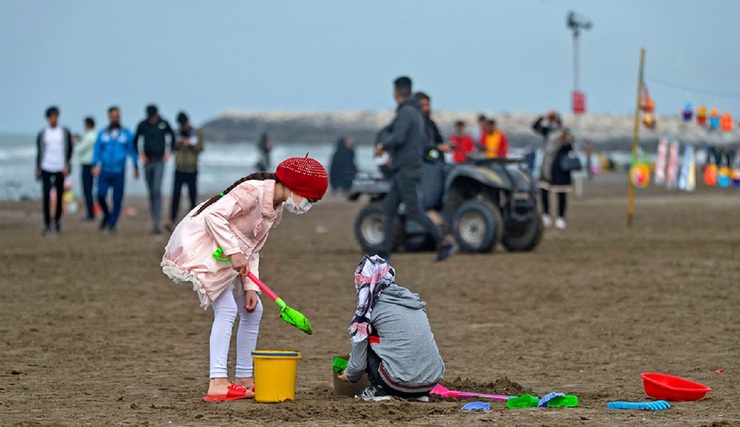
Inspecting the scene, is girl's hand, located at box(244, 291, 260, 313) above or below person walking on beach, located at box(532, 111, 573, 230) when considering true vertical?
below

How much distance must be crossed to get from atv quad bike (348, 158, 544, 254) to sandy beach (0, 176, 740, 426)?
0.31m

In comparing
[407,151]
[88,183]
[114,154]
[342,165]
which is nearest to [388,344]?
[407,151]

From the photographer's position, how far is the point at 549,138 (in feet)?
68.0

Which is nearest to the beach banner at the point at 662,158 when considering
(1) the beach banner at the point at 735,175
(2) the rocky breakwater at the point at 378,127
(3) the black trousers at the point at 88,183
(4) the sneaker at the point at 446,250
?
(1) the beach banner at the point at 735,175

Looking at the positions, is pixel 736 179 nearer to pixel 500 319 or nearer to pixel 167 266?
pixel 500 319

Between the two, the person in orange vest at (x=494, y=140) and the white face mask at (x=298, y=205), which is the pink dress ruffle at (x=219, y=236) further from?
the person in orange vest at (x=494, y=140)

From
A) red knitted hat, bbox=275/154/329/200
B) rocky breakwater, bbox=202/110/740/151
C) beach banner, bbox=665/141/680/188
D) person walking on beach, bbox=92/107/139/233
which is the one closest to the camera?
red knitted hat, bbox=275/154/329/200

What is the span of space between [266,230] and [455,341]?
2611 millimetres

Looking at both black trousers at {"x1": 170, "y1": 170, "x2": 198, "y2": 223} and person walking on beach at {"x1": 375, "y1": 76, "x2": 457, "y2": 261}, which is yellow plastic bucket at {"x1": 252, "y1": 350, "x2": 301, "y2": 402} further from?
black trousers at {"x1": 170, "y1": 170, "x2": 198, "y2": 223}

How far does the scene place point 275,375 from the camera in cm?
628

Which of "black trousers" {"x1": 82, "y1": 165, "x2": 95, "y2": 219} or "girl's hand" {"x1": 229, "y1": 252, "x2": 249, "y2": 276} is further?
"black trousers" {"x1": 82, "y1": 165, "x2": 95, "y2": 219}

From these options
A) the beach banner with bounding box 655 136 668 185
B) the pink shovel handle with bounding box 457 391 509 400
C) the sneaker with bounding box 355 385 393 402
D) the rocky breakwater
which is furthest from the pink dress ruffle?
the rocky breakwater

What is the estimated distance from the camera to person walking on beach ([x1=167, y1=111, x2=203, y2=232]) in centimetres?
1948

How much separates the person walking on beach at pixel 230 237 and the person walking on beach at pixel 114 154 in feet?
43.8
